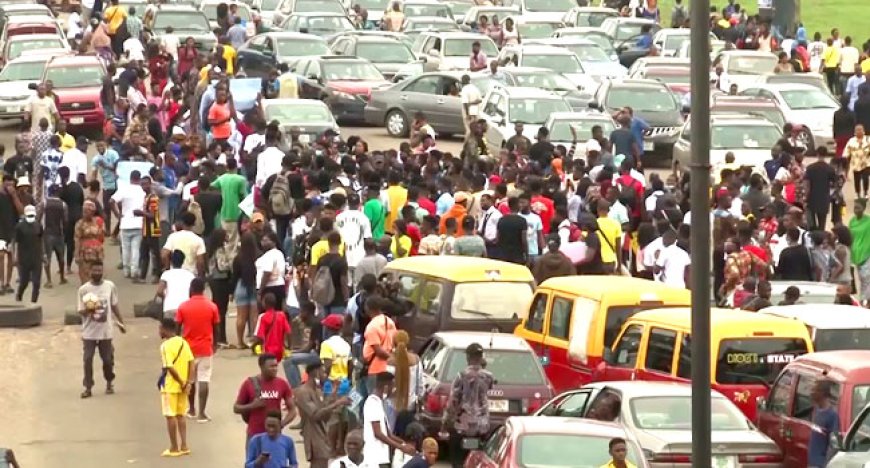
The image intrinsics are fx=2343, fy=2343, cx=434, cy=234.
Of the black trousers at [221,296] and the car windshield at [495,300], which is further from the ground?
the car windshield at [495,300]

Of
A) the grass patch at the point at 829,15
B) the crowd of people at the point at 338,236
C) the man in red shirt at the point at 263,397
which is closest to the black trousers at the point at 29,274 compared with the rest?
the crowd of people at the point at 338,236

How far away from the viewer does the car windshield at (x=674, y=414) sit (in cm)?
1811

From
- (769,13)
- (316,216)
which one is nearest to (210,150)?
(316,216)

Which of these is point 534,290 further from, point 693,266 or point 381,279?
point 693,266

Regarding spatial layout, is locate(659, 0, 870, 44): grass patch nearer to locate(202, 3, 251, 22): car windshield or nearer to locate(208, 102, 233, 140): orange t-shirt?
locate(202, 3, 251, 22): car windshield

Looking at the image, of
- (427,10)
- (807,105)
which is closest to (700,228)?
(807,105)

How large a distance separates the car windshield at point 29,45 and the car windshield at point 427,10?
10774 millimetres

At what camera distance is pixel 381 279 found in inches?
920

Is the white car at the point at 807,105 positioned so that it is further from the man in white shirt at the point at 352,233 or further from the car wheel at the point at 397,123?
the man in white shirt at the point at 352,233

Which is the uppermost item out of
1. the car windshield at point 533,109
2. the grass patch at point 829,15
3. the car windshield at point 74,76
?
the car windshield at point 74,76

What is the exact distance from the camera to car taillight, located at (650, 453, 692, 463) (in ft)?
57.7

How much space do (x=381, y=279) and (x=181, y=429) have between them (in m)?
3.10

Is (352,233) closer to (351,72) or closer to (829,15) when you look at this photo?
(351,72)

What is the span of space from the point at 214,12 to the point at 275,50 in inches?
329
